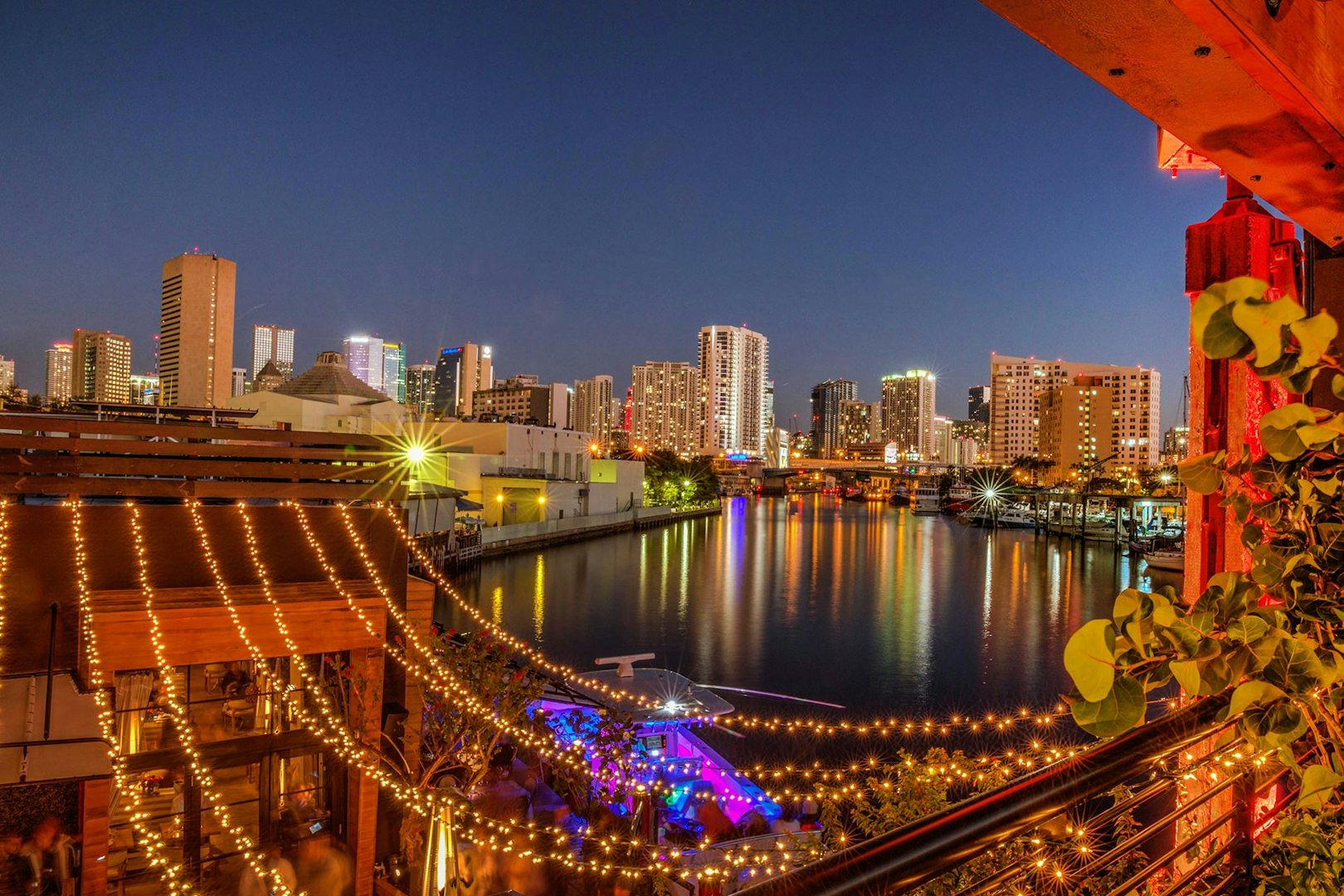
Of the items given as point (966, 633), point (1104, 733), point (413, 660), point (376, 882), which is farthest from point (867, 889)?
point (966, 633)

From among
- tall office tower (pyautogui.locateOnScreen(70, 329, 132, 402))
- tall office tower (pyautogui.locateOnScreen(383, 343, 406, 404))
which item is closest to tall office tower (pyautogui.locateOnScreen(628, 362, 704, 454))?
tall office tower (pyautogui.locateOnScreen(383, 343, 406, 404))

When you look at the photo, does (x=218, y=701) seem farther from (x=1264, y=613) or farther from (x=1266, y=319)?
(x=1266, y=319)

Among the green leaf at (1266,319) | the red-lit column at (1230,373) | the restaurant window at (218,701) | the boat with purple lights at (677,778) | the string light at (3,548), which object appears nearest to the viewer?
the green leaf at (1266,319)

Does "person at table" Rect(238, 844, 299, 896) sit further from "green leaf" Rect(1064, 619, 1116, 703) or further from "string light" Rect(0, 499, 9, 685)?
"green leaf" Rect(1064, 619, 1116, 703)

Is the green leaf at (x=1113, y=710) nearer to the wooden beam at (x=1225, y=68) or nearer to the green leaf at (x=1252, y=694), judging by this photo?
the green leaf at (x=1252, y=694)

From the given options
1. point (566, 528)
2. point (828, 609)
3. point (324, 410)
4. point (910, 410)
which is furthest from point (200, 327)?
point (910, 410)

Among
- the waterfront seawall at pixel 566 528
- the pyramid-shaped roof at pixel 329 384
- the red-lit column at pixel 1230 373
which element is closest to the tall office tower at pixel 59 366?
the pyramid-shaped roof at pixel 329 384

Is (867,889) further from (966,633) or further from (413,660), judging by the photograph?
(966,633)
